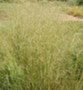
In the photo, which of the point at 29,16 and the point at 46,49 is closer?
the point at 46,49

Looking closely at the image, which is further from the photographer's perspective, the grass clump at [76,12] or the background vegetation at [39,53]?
the grass clump at [76,12]

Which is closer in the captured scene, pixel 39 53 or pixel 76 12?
pixel 39 53

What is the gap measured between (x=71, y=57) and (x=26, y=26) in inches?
28.4

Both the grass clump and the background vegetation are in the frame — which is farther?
the grass clump

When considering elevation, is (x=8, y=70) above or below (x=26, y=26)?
below

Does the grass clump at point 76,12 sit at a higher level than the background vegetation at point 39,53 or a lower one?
lower

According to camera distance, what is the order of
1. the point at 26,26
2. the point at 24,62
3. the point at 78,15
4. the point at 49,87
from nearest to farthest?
the point at 49,87, the point at 24,62, the point at 26,26, the point at 78,15

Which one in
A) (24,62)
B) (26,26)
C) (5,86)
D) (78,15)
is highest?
(26,26)

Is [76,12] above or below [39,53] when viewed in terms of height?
below

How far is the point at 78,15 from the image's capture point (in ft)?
39.7

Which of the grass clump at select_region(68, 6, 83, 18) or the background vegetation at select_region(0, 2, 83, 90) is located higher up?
the background vegetation at select_region(0, 2, 83, 90)

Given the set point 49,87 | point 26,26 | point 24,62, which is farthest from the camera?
point 26,26

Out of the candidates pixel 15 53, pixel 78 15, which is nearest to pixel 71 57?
A: pixel 15 53

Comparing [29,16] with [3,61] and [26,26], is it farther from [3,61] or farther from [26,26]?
[3,61]
